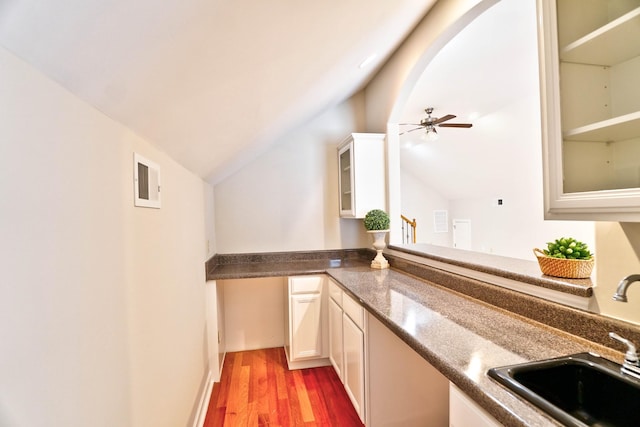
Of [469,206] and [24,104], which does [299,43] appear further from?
[469,206]

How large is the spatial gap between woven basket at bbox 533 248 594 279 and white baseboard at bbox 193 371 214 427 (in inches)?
82.4

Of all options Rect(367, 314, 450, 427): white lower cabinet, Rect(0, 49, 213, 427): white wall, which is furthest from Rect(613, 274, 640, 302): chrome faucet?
Rect(0, 49, 213, 427): white wall

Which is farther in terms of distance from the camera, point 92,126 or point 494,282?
point 494,282

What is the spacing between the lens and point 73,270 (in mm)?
699

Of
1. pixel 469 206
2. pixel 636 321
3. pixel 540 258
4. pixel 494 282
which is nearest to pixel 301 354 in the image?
pixel 494 282

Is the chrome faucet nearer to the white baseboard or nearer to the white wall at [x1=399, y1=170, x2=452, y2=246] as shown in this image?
the white baseboard

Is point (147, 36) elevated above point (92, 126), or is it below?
above

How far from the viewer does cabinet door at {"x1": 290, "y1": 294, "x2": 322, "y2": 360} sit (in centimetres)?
264

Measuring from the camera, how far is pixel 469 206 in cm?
634

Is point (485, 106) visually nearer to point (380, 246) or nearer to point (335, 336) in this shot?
point (380, 246)

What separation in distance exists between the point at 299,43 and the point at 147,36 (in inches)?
27.7

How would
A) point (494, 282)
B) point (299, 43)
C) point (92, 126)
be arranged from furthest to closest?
1. point (494, 282)
2. point (299, 43)
3. point (92, 126)

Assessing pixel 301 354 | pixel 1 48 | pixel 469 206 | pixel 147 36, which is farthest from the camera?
pixel 469 206

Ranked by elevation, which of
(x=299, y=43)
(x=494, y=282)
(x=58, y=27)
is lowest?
(x=494, y=282)
